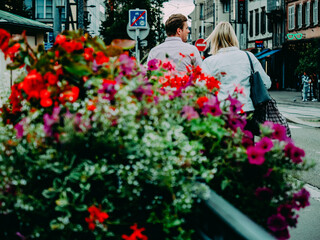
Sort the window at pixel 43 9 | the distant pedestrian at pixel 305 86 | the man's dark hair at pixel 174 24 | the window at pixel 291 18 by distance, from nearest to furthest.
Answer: the man's dark hair at pixel 174 24
the distant pedestrian at pixel 305 86
the window at pixel 291 18
the window at pixel 43 9

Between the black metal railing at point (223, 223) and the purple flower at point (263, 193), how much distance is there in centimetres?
26

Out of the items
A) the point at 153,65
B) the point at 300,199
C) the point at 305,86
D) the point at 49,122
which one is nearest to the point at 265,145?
the point at 300,199

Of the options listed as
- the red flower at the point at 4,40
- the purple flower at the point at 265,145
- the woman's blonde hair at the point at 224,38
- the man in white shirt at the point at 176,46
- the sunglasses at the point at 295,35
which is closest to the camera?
the purple flower at the point at 265,145

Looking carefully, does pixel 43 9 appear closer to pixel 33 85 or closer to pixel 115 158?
pixel 33 85

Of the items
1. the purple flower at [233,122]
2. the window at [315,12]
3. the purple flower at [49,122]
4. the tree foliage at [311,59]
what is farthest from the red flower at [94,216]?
the window at [315,12]

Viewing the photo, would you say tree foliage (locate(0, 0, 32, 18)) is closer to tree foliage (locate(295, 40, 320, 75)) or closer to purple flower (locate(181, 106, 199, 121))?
tree foliage (locate(295, 40, 320, 75))

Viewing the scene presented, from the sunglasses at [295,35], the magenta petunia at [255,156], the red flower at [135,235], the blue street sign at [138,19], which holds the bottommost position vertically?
the red flower at [135,235]

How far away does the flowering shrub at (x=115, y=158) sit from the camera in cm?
231

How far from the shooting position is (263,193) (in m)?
2.48

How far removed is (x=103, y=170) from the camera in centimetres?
228

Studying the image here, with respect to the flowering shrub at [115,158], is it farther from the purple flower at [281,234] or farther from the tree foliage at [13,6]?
the tree foliage at [13,6]

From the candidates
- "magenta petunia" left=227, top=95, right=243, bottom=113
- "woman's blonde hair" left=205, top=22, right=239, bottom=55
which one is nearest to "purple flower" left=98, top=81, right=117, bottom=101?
"magenta petunia" left=227, top=95, right=243, bottom=113

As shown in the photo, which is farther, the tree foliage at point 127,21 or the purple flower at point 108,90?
the tree foliage at point 127,21

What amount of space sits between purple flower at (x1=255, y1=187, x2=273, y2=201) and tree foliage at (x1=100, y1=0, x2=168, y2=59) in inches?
1854
